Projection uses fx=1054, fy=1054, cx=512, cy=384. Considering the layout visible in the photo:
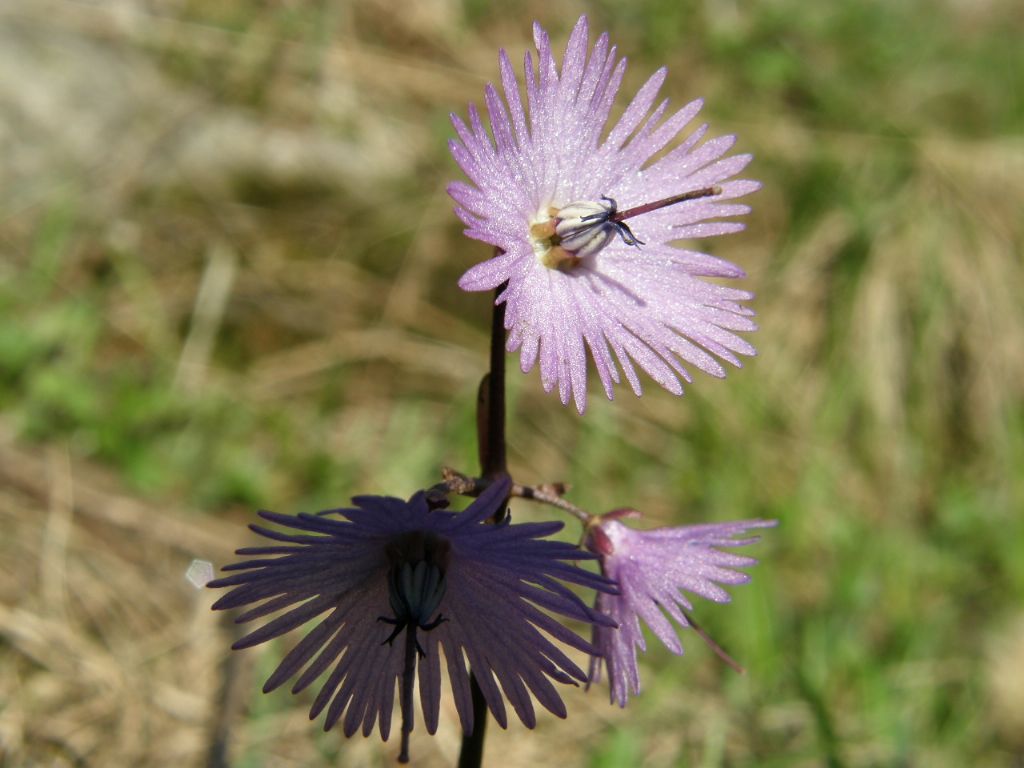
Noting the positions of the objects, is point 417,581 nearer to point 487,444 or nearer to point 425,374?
point 487,444

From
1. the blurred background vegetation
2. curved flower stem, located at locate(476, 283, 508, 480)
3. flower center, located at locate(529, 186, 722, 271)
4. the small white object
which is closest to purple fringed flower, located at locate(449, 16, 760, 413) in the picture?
flower center, located at locate(529, 186, 722, 271)

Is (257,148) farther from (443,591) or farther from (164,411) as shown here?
(443,591)

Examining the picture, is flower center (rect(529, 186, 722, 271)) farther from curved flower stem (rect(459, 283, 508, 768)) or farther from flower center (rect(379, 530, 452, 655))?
flower center (rect(379, 530, 452, 655))

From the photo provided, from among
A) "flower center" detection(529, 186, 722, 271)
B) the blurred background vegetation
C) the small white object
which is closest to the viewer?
"flower center" detection(529, 186, 722, 271)

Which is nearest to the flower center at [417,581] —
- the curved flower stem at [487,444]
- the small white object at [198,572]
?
the curved flower stem at [487,444]

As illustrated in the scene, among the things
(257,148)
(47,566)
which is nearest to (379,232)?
(257,148)

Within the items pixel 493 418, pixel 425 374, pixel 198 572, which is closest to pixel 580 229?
pixel 493 418
